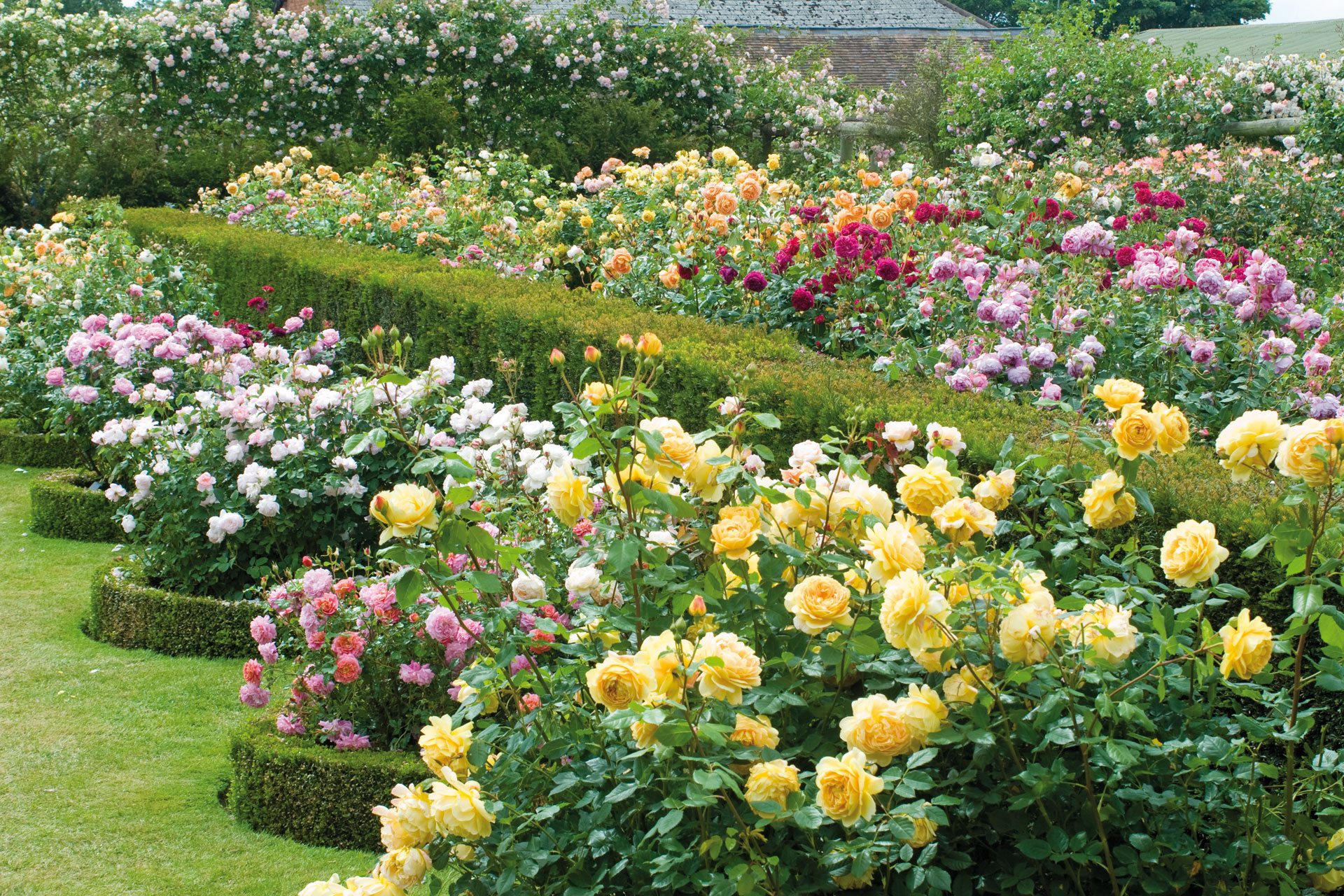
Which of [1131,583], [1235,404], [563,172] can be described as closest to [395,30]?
[563,172]

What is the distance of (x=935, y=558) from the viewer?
6.86ft

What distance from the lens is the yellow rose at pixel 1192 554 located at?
1.78 meters

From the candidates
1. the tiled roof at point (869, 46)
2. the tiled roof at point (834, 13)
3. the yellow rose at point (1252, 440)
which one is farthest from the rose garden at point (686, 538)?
the tiled roof at point (834, 13)

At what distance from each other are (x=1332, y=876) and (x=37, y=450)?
24.0 feet

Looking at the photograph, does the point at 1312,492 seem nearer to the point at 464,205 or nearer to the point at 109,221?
the point at 464,205

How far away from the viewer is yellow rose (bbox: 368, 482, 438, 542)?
1.91 meters

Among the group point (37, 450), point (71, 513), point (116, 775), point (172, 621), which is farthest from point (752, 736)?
point (37, 450)

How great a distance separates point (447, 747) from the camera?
198 cm

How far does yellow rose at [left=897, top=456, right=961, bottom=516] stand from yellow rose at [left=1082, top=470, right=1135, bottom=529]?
0.24 metres

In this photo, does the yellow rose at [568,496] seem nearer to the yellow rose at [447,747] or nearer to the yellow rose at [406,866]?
the yellow rose at [447,747]

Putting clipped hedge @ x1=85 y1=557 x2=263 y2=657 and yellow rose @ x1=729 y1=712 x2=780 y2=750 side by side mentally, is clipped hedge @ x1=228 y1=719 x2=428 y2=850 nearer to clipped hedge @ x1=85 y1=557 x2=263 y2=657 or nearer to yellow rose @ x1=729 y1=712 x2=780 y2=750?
clipped hedge @ x1=85 y1=557 x2=263 y2=657

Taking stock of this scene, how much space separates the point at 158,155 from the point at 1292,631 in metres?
15.8

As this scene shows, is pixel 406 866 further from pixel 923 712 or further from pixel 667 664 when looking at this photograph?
pixel 923 712

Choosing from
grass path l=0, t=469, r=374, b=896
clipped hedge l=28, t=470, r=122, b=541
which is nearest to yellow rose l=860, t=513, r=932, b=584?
grass path l=0, t=469, r=374, b=896
